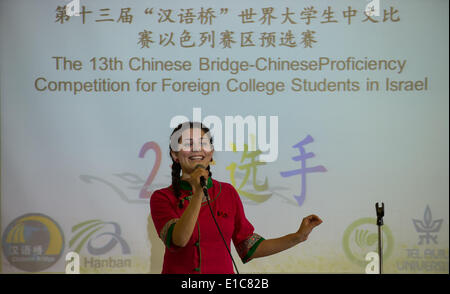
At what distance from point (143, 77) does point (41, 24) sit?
84 centimetres

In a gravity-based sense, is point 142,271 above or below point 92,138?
below

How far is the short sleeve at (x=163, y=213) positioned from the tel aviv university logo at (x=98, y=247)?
176 cm

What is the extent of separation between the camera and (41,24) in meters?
3.89

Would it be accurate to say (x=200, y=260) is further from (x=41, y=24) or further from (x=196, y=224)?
(x=41, y=24)

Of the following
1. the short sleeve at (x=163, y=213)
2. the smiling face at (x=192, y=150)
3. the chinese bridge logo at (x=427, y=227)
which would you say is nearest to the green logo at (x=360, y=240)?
the chinese bridge logo at (x=427, y=227)

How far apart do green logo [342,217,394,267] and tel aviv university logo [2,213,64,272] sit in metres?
2.05

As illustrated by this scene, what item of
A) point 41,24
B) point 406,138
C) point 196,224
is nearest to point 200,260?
point 196,224

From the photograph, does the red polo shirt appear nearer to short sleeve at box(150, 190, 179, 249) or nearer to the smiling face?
short sleeve at box(150, 190, 179, 249)

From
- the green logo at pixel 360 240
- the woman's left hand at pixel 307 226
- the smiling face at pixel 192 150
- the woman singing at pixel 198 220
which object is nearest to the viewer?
the woman singing at pixel 198 220

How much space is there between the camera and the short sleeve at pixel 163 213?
2109 mm

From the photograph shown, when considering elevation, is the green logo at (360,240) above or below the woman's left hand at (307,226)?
below

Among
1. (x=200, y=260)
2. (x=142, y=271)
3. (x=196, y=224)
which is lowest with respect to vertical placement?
(x=142, y=271)

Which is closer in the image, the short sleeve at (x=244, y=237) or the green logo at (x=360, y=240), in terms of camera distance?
the short sleeve at (x=244, y=237)

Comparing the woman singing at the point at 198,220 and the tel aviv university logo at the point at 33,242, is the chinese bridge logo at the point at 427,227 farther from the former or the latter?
the tel aviv university logo at the point at 33,242
